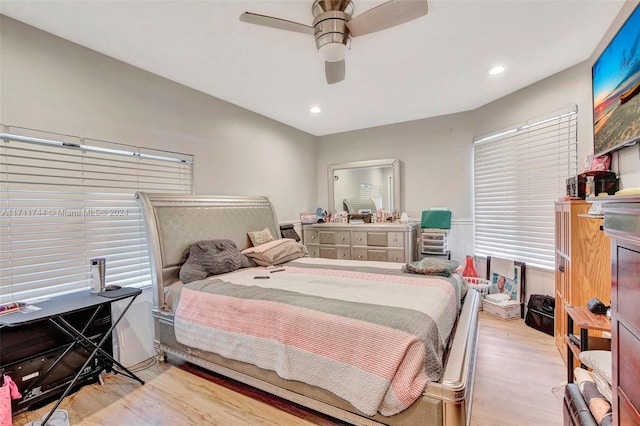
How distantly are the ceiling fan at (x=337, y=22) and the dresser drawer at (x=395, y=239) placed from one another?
2.71 meters

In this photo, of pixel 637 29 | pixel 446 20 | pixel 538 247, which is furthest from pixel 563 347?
pixel 446 20

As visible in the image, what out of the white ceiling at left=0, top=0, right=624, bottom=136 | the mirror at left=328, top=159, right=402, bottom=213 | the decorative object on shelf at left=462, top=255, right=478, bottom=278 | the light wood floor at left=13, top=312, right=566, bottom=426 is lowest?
the light wood floor at left=13, top=312, right=566, bottom=426

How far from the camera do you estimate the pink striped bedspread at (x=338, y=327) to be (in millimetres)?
1418

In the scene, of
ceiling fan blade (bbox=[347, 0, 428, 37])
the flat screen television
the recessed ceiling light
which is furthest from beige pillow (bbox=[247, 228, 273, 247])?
the flat screen television

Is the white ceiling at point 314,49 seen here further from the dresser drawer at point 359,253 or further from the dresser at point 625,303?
the dresser drawer at point 359,253

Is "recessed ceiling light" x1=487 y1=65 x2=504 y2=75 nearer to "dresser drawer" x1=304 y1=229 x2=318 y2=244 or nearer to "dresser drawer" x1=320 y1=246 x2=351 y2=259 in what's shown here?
"dresser drawer" x1=320 y1=246 x2=351 y2=259

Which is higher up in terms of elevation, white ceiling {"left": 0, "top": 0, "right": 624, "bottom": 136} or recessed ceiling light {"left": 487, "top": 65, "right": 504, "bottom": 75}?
recessed ceiling light {"left": 487, "top": 65, "right": 504, "bottom": 75}

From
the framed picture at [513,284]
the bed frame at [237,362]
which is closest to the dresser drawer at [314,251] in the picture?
the bed frame at [237,362]

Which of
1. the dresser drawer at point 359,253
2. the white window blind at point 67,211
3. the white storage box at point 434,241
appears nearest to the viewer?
the white window blind at point 67,211

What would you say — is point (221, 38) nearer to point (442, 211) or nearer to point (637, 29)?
point (637, 29)

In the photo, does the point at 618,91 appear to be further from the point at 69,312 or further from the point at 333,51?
the point at 69,312

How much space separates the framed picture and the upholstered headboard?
3022mm

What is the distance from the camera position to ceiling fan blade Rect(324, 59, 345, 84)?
84.0 inches

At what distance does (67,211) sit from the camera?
7.26 feet
